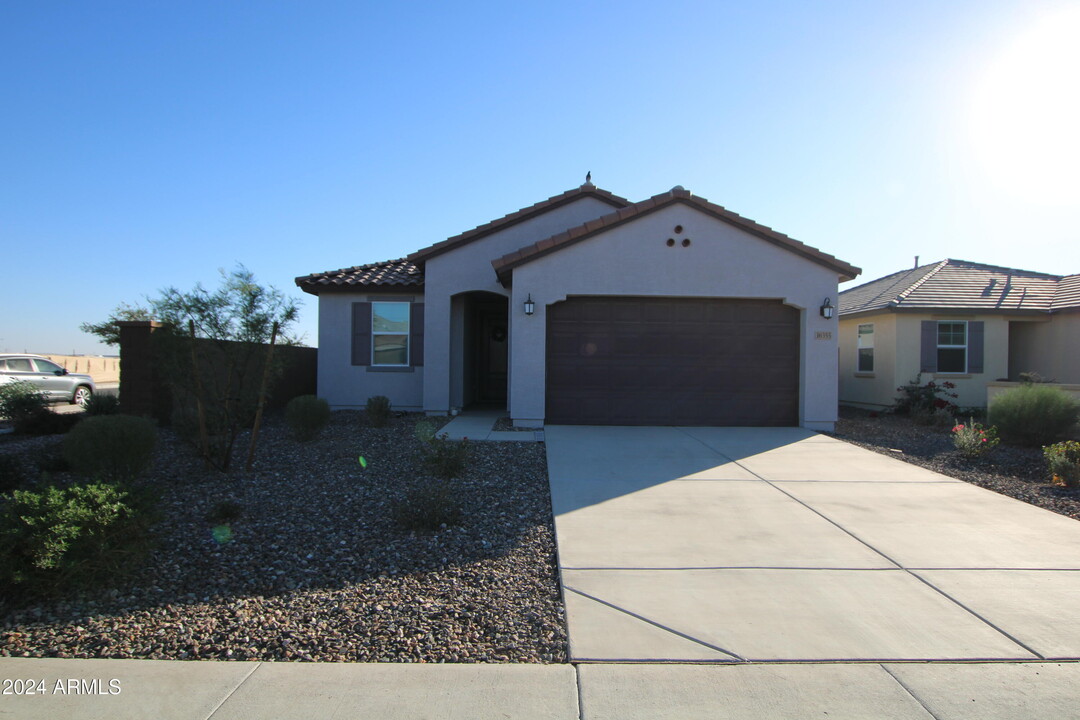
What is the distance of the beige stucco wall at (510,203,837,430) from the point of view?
1180 cm

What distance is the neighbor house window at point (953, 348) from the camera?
52.7 feet

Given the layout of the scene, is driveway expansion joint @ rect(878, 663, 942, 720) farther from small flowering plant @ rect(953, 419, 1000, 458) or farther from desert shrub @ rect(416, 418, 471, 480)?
small flowering plant @ rect(953, 419, 1000, 458)

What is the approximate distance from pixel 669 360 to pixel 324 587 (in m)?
8.70

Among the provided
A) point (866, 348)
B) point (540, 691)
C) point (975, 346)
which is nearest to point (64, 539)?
point (540, 691)

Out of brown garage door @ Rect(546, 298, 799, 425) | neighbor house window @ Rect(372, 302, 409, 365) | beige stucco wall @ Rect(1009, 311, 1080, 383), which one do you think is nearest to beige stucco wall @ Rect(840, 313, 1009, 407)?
beige stucco wall @ Rect(1009, 311, 1080, 383)

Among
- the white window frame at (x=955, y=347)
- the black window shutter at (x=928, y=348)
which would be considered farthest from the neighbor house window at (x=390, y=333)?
the white window frame at (x=955, y=347)

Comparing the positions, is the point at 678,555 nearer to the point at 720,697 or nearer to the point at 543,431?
the point at 720,697

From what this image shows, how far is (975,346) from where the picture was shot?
1605 cm

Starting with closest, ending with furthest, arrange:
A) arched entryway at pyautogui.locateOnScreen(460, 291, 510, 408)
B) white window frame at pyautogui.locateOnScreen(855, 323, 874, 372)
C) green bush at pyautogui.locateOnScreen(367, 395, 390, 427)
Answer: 1. green bush at pyautogui.locateOnScreen(367, 395, 390, 427)
2. arched entryway at pyautogui.locateOnScreen(460, 291, 510, 408)
3. white window frame at pyautogui.locateOnScreen(855, 323, 874, 372)

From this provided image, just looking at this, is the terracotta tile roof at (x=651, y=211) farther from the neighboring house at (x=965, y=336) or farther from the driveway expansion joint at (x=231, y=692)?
the driveway expansion joint at (x=231, y=692)

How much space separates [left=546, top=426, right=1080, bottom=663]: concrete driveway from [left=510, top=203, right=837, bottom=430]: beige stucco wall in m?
3.47

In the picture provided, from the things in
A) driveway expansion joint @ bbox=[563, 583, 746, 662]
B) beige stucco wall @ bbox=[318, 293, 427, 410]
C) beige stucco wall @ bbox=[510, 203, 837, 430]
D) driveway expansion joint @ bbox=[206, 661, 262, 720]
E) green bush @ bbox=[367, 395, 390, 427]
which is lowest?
driveway expansion joint @ bbox=[206, 661, 262, 720]

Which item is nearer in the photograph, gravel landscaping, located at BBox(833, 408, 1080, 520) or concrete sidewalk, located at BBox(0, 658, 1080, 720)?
concrete sidewalk, located at BBox(0, 658, 1080, 720)

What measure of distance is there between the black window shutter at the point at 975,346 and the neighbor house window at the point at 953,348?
0.35ft
